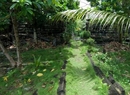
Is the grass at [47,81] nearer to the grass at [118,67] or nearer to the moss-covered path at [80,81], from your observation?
the moss-covered path at [80,81]

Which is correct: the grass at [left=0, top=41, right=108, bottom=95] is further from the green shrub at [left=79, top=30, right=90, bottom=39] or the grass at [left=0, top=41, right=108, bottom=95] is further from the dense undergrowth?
the green shrub at [left=79, top=30, right=90, bottom=39]

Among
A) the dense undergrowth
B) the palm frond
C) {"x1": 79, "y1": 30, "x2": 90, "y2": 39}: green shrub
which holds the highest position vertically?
the palm frond

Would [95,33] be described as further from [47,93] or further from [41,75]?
[47,93]

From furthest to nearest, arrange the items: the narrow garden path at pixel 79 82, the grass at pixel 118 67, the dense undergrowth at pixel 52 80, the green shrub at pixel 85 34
Answer: the green shrub at pixel 85 34 < the grass at pixel 118 67 < the dense undergrowth at pixel 52 80 < the narrow garden path at pixel 79 82

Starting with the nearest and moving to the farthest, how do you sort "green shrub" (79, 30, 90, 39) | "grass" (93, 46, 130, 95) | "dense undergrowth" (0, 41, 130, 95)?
"dense undergrowth" (0, 41, 130, 95)
"grass" (93, 46, 130, 95)
"green shrub" (79, 30, 90, 39)

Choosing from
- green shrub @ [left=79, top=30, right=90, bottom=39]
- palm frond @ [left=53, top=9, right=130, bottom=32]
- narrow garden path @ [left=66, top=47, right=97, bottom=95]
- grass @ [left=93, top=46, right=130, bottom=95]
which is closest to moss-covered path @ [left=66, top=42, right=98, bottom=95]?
narrow garden path @ [left=66, top=47, right=97, bottom=95]

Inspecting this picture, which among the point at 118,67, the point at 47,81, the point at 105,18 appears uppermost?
the point at 105,18

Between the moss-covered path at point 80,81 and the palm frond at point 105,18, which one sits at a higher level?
the palm frond at point 105,18

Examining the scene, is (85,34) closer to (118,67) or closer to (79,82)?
(118,67)

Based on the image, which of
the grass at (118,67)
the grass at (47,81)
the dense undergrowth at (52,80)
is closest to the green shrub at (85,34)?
the grass at (118,67)

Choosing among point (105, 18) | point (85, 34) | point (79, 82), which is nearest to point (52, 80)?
point (79, 82)

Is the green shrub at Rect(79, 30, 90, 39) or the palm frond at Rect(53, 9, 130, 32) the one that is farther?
the green shrub at Rect(79, 30, 90, 39)

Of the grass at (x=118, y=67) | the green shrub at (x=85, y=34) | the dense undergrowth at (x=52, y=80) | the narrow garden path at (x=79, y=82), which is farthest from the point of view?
the green shrub at (x=85, y=34)

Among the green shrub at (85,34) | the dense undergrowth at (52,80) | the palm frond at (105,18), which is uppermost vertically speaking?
the palm frond at (105,18)
